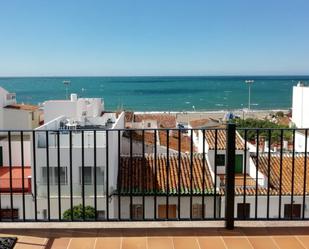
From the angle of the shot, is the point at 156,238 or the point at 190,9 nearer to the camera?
the point at 156,238

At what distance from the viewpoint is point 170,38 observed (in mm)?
85625

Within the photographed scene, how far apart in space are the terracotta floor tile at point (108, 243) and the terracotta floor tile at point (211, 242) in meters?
0.69

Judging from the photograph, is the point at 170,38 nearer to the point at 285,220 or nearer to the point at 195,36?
the point at 195,36

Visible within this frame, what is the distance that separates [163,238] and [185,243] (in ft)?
0.67

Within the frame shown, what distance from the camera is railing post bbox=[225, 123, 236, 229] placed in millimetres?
3703

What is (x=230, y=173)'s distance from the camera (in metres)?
3.77

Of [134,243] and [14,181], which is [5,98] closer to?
[14,181]

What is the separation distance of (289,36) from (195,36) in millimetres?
23487

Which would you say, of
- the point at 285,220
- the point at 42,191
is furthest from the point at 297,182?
the point at 285,220

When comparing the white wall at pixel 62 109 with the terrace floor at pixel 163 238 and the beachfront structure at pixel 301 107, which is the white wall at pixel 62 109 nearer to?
the beachfront structure at pixel 301 107

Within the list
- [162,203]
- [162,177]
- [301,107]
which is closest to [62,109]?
[162,177]

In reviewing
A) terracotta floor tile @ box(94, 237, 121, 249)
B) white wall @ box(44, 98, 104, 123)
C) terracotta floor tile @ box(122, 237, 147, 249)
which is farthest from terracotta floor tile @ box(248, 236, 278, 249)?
white wall @ box(44, 98, 104, 123)

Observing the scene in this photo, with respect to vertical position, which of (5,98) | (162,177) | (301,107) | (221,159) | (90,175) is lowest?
(162,177)

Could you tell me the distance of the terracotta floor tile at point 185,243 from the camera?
3.46 metres
